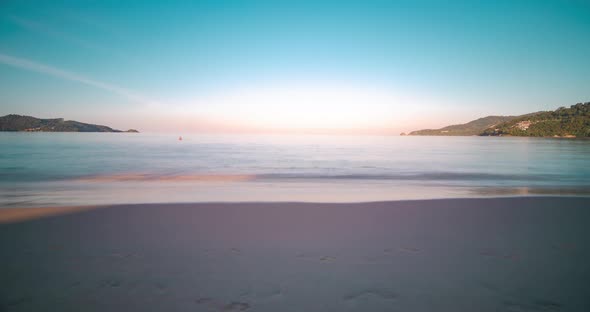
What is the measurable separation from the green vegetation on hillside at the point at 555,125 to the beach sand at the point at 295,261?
A: 554 feet

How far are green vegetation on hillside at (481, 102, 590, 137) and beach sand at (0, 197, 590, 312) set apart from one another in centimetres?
16880

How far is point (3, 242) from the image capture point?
18.4 feet

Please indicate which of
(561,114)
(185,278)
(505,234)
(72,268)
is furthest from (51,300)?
(561,114)

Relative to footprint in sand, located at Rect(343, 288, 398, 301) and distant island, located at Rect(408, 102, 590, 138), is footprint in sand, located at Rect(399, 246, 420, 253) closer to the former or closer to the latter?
footprint in sand, located at Rect(343, 288, 398, 301)

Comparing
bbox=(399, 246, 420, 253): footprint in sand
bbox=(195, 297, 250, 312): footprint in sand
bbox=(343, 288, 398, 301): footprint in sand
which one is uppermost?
bbox=(399, 246, 420, 253): footprint in sand

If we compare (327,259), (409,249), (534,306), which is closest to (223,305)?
(327,259)

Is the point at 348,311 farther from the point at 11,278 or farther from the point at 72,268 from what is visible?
the point at 11,278

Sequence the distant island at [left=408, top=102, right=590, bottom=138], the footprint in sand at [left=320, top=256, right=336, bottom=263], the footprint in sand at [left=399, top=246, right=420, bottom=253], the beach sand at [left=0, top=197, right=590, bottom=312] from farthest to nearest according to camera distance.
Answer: the distant island at [left=408, top=102, right=590, bottom=138], the footprint in sand at [left=399, top=246, right=420, bottom=253], the footprint in sand at [left=320, top=256, right=336, bottom=263], the beach sand at [left=0, top=197, right=590, bottom=312]

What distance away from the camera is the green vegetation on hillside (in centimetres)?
13100

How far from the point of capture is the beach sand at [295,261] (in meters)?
3.71

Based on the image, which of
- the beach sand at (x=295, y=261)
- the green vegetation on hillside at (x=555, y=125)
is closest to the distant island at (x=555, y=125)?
the green vegetation on hillside at (x=555, y=125)

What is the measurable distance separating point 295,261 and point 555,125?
197509 mm

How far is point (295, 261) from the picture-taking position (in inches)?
189

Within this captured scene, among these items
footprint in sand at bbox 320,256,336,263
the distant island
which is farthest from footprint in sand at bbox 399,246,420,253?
the distant island
